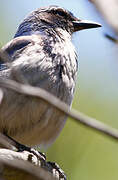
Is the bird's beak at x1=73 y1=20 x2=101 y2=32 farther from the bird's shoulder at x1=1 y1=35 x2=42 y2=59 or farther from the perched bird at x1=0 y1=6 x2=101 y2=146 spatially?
the bird's shoulder at x1=1 y1=35 x2=42 y2=59

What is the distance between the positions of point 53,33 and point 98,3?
3.17 metres

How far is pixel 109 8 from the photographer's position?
3338 millimetres

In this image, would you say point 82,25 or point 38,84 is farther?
point 82,25

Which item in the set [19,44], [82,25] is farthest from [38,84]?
[82,25]

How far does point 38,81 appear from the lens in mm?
5547

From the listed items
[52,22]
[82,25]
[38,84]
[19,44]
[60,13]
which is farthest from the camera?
[60,13]

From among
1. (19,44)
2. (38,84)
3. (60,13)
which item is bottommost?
(38,84)

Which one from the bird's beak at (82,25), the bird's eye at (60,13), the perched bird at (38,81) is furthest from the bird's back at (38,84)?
the bird's eye at (60,13)

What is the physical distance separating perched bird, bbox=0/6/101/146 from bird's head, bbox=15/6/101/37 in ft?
1.03

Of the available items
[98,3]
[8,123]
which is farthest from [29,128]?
[98,3]

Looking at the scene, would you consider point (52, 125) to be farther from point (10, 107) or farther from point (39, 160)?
point (39, 160)

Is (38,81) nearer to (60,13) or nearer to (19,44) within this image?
(19,44)

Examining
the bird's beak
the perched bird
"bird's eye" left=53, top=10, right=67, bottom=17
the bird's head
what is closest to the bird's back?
the perched bird

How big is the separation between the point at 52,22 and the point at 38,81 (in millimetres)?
1670
